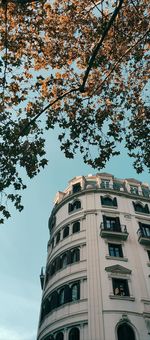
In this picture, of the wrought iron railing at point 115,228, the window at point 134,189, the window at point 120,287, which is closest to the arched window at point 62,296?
the window at point 120,287

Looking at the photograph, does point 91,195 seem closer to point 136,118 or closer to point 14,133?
point 136,118

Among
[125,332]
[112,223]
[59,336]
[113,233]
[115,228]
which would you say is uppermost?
[112,223]

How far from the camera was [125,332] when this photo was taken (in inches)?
798

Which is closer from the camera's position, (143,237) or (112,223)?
(143,237)

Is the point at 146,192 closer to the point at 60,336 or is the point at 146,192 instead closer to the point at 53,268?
the point at 53,268

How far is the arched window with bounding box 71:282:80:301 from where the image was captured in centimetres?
2316

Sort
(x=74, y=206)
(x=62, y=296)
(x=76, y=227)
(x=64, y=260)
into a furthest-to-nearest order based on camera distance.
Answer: (x=74, y=206)
(x=76, y=227)
(x=64, y=260)
(x=62, y=296)

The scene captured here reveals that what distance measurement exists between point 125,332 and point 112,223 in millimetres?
10145

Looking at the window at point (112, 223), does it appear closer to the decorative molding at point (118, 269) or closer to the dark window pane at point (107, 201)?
the dark window pane at point (107, 201)

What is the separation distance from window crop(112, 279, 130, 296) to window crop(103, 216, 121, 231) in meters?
5.16

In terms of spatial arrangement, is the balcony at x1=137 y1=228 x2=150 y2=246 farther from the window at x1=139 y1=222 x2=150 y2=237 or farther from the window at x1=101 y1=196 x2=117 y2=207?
the window at x1=101 y1=196 x2=117 y2=207

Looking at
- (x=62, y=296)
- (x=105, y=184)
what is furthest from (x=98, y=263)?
(x=105, y=184)

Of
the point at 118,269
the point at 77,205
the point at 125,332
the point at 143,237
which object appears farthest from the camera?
the point at 77,205

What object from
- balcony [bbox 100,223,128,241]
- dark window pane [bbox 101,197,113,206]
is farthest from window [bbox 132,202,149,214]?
balcony [bbox 100,223,128,241]
